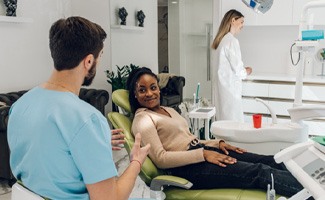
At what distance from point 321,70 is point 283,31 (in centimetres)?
66

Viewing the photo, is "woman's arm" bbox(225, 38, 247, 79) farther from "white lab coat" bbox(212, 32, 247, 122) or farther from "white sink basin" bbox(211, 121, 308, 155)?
"white sink basin" bbox(211, 121, 308, 155)

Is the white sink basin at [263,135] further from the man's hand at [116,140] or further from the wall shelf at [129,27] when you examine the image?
the wall shelf at [129,27]

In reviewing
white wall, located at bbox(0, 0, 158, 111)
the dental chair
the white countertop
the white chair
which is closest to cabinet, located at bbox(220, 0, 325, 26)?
the white countertop

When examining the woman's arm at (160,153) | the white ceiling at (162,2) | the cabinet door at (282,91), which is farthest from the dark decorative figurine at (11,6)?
the cabinet door at (282,91)

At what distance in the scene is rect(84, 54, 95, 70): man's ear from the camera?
1166 millimetres

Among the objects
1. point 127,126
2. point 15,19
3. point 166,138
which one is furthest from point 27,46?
point 166,138

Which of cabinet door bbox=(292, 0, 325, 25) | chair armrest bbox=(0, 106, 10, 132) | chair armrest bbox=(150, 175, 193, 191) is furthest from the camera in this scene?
cabinet door bbox=(292, 0, 325, 25)

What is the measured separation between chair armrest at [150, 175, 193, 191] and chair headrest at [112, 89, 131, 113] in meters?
0.57

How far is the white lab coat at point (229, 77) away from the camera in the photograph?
147 inches

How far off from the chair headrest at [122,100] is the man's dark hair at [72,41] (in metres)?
1.03

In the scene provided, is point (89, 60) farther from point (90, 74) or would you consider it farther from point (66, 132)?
point (66, 132)

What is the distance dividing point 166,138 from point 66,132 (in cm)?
112

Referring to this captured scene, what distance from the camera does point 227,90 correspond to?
3809mm

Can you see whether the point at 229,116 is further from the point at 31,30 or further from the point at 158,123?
the point at 31,30
